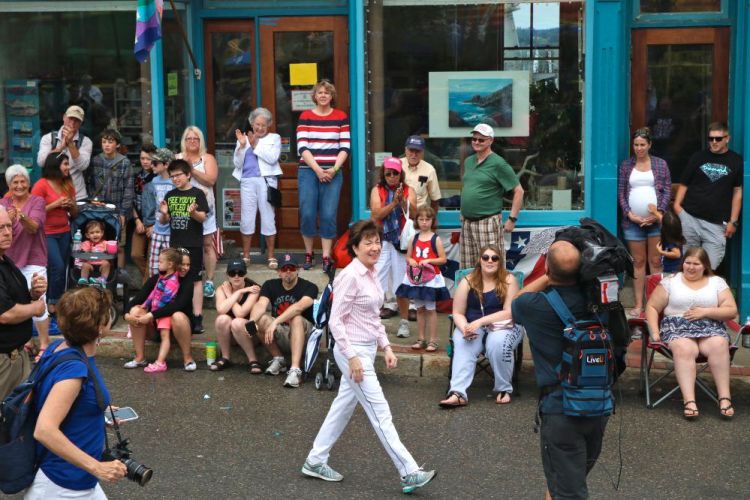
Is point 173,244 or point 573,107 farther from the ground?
point 573,107

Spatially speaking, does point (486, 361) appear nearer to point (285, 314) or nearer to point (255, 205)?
point (285, 314)

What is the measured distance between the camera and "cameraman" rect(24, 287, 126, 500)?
472 centimetres

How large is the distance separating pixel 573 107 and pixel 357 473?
5400 mm

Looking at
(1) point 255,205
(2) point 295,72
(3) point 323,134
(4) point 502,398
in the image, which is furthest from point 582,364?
(2) point 295,72

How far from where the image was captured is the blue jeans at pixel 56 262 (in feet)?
35.3

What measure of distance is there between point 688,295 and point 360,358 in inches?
123

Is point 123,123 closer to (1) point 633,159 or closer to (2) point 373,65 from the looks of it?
(2) point 373,65

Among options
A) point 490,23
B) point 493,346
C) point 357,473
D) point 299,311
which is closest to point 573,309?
point 357,473

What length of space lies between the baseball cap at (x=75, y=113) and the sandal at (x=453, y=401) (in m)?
5.28

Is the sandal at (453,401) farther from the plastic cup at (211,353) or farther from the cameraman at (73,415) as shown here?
the cameraman at (73,415)

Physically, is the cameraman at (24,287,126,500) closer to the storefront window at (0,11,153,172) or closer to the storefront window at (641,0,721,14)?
the storefront window at (0,11,153,172)

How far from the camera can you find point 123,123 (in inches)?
485

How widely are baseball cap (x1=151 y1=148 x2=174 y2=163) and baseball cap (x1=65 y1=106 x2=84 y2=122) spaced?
0.98 metres

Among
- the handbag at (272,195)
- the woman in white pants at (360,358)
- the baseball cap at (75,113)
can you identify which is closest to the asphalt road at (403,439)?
the woman in white pants at (360,358)
